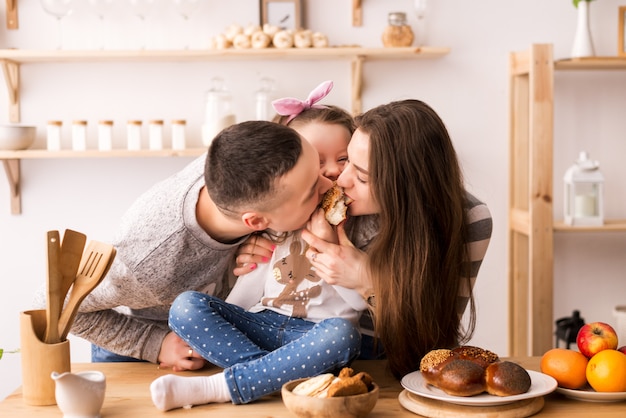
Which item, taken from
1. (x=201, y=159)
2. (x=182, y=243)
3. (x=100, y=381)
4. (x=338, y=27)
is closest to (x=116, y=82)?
(x=338, y=27)

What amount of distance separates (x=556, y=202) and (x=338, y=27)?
43.9 inches

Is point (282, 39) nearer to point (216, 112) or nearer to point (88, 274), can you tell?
point (216, 112)

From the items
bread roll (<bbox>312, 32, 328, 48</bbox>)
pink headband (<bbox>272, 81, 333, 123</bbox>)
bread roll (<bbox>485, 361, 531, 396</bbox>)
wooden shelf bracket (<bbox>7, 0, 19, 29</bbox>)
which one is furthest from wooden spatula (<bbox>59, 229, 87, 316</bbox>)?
wooden shelf bracket (<bbox>7, 0, 19, 29</bbox>)

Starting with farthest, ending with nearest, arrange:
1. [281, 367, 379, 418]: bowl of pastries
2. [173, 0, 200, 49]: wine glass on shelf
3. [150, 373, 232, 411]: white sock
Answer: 1. [173, 0, 200, 49]: wine glass on shelf
2. [150, 373, 232, 411]: white sock
3. [281, 367, 379, 418]: bowl of pastries

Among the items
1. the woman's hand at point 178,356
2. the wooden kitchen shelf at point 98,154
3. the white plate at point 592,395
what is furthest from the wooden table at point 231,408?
the wooden kitchen shelf at point 98,154

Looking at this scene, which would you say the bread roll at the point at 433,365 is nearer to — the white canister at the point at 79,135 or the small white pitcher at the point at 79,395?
the small white pitcher at the point at 79,395

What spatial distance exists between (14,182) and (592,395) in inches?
95.6

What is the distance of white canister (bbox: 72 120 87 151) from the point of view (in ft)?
9.95

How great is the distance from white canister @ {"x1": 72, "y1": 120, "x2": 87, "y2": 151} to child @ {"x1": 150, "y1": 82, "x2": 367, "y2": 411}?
1435mm

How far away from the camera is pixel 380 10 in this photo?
3.20 m

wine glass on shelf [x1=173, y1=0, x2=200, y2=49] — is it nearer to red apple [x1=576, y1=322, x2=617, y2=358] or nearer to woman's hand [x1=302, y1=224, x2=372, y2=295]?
woman's hand [x1=302, y1=224, x2=372, y2=295]

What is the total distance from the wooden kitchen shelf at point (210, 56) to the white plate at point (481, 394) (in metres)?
1.74

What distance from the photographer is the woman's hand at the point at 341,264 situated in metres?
1.60

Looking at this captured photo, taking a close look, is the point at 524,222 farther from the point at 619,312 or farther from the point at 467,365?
the point at 467,365
